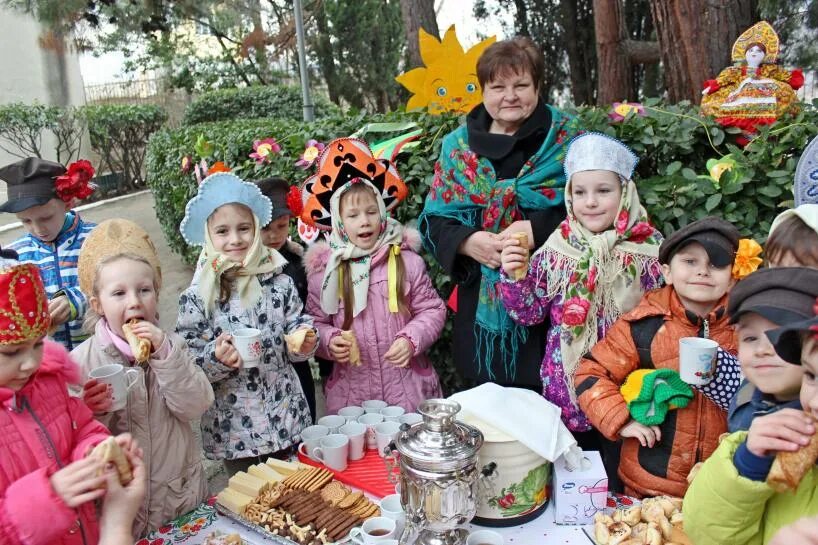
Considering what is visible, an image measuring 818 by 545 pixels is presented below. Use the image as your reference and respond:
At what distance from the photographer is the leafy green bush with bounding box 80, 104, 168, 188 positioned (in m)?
15.4

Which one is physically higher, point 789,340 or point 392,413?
point 789,340

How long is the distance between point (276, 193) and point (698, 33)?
9.60 ft

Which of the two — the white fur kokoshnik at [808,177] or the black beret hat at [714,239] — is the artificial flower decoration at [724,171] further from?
the black beret hat at [714,239]

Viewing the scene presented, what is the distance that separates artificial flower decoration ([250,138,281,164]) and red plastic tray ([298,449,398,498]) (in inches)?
121

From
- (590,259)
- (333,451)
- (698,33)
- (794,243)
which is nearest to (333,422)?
(333,451)

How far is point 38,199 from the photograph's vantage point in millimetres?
3076

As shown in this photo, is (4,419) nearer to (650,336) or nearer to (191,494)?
(191,494)

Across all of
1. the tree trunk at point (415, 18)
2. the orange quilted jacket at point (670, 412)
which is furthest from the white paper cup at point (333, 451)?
the tree trunk at point (415, 18)

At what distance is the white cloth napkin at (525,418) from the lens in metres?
1.92

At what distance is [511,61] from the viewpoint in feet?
8.98

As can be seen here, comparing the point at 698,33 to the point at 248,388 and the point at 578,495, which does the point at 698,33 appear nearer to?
the point at 578,495

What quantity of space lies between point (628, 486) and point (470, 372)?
0.97 m

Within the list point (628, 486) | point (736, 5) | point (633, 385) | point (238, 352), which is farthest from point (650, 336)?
point (736, 5)

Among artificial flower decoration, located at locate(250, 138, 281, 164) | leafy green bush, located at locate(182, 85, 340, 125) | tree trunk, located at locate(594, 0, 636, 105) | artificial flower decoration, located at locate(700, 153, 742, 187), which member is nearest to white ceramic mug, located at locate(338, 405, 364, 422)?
artificial flower decoration, located at locate(700, 153, 742, 187)
